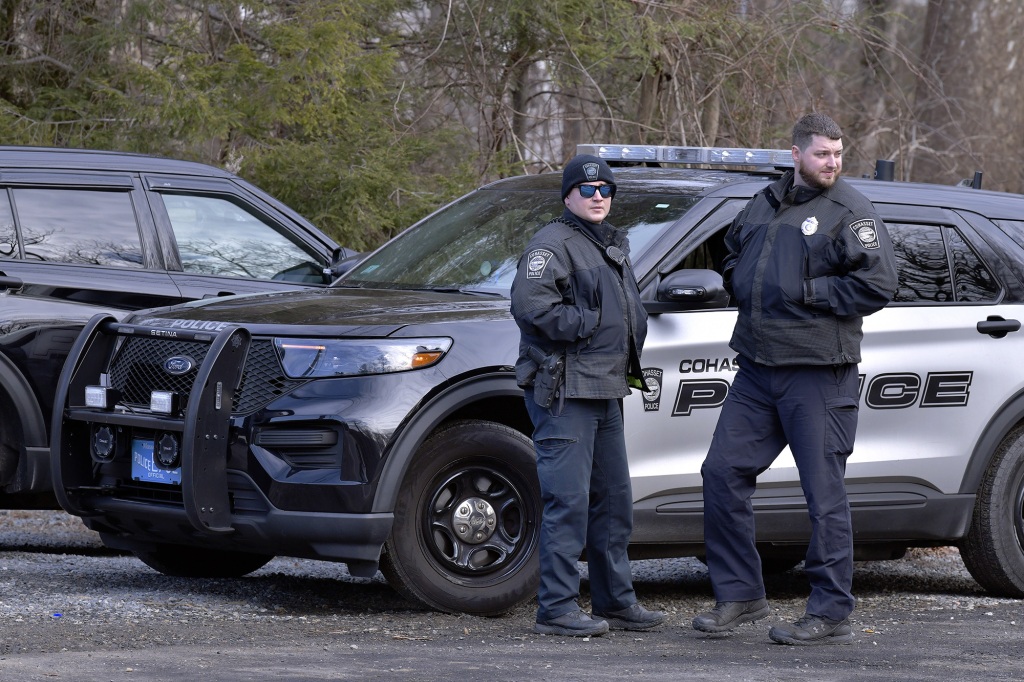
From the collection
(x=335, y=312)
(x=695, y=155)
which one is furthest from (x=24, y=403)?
(x=695, y=155)

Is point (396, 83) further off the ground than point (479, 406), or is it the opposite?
point (396, 83)

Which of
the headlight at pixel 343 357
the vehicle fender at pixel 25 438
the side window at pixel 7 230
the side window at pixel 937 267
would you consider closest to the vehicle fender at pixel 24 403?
the vehicle fender at pixel 25 438

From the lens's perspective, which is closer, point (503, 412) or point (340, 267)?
point (503, 412)

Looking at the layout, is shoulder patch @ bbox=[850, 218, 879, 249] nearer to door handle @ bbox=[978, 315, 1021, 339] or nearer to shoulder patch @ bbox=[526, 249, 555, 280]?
shoulder patch @ bbox=[526, 249, 555, 280]

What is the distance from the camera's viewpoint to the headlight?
17.9 ft

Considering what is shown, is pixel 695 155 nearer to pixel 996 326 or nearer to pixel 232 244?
pixel 996 326

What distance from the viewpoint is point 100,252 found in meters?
7.24

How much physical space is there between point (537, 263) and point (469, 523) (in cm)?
107

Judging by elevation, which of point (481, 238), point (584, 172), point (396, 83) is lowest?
point (481, 238)

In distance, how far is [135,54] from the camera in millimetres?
11133

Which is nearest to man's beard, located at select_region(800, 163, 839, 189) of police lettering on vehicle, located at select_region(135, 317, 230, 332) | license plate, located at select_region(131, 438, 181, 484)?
police lettering on vehicle, located at select_region(135, 317, 230, 332)

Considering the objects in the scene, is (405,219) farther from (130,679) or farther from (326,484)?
(130,679)

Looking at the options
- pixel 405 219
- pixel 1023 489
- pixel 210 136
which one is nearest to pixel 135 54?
pixel 210 136

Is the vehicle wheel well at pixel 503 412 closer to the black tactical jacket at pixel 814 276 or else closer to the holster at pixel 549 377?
the holster at pixel 549 377
